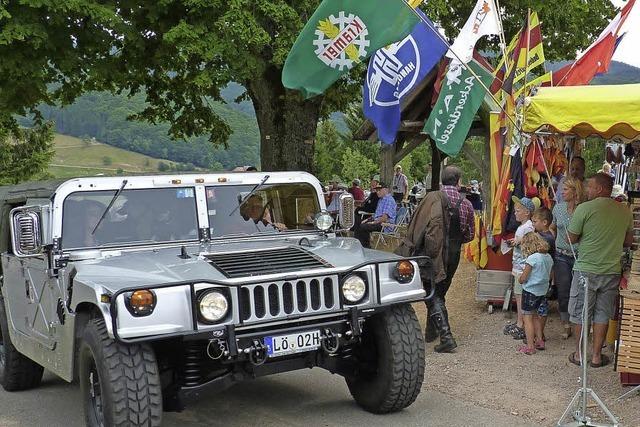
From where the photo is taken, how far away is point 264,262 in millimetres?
5074

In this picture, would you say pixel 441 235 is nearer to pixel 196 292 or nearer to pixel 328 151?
pixel 196 292

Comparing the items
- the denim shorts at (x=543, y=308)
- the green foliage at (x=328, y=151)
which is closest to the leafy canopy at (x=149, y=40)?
the denim shorts at (x=543, y=308)

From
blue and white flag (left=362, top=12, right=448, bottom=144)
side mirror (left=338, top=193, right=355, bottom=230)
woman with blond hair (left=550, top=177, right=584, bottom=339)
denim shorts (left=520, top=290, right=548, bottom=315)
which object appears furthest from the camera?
blue and white flag (left=362, top=12, right=448, bottom=144)

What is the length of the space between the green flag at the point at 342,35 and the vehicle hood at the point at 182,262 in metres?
1.80

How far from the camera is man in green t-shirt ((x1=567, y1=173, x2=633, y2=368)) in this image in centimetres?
643

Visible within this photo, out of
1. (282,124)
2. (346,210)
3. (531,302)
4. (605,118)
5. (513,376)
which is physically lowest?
(513,376)

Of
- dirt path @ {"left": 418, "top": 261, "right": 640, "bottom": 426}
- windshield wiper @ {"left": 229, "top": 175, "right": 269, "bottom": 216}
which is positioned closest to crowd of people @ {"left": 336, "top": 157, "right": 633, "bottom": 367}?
dirt path @ {"left": 418, "top": 261, "right": 640, "bottom": 426}

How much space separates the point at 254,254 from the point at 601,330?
336 centimetres

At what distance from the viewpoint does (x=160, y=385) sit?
4707 millimetres

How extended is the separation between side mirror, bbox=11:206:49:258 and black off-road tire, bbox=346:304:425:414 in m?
2.54

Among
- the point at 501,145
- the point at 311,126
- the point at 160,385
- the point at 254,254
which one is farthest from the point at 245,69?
the point at 160,385

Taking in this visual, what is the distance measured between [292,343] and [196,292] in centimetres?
75

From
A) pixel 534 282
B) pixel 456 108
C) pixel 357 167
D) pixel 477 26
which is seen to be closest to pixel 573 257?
pixel 534 282

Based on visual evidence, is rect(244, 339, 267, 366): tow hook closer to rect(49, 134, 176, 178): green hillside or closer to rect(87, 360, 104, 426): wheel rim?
rect(87, 360, 104, 426): wheel rim
